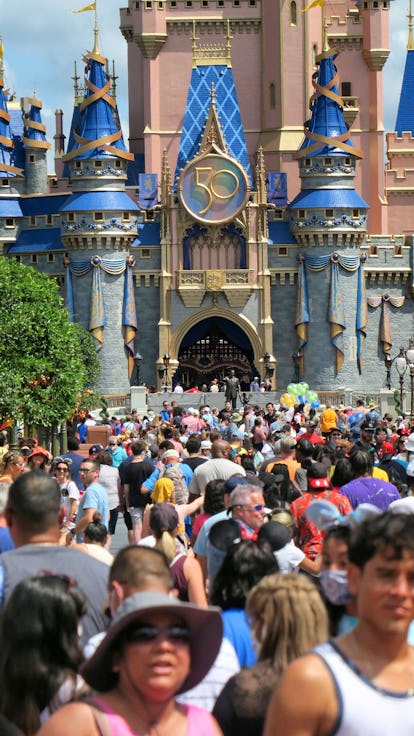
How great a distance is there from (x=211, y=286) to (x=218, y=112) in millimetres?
6291

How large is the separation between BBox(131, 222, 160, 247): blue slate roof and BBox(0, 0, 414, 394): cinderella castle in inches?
2.6

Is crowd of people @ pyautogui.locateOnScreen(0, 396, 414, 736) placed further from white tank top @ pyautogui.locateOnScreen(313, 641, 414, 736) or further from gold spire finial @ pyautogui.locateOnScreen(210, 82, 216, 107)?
gold spire finial @ pyautogui.locateOnScreen(210, 82, 216, 107)

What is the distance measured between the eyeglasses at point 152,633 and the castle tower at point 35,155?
61.6 meters

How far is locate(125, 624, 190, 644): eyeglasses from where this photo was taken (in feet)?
18.4

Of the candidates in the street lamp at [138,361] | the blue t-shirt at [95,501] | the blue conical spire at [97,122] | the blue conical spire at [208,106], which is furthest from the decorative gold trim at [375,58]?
the blue t-shirt at [95,501]

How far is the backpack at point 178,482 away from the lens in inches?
628

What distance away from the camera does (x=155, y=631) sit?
5602mm

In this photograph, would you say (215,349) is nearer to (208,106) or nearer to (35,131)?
(208,106)

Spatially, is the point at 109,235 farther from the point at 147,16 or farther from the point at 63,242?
the point at 147,16

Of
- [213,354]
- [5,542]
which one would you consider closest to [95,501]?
[5,542]

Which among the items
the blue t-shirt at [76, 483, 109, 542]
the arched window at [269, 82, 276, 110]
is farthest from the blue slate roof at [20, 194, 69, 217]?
the blue t-shirt at [76, 483, 109, 542]

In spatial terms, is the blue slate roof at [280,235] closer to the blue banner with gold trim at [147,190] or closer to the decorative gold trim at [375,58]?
the blue banner with gold trim at [147,190]

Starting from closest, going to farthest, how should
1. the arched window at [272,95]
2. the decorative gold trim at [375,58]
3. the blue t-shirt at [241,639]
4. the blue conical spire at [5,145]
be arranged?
the blue t-shirt at [241,639]
the blue conical spire at [5,145]
the arched window at [272,95]
the decorative gold trim at [375,58]

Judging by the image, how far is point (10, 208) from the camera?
210 feet
